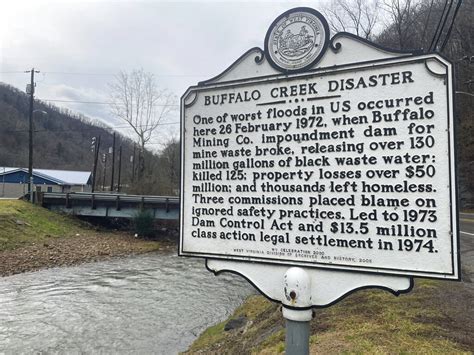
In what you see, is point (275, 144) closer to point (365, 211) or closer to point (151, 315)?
point (365, 211)

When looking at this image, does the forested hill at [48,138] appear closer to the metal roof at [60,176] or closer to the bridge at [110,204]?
the metal roof at [60,176]

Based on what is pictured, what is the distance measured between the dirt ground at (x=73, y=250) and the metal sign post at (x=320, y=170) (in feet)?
53.0

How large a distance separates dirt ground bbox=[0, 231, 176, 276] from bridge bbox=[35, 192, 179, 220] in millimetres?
1876

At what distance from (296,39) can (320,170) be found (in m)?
1.03

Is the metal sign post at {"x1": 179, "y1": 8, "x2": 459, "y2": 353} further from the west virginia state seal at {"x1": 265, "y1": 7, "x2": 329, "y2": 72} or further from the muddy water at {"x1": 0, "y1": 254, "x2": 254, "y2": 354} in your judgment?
the muddy water at {"x1": 0, "y1": 254, "x2": 254, "y2": 354}

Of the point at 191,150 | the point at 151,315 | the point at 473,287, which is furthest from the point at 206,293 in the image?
the point at 191,150

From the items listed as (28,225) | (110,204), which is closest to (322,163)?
(28,225)

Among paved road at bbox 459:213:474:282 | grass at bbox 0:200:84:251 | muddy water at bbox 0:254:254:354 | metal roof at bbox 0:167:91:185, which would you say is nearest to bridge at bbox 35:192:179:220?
grass at bbox 0:200:84:251

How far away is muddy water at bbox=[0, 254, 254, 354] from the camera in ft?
26.9

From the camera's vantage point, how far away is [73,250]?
805 inches

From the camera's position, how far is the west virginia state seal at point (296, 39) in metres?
2.71

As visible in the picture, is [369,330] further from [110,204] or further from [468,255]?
[110,204]

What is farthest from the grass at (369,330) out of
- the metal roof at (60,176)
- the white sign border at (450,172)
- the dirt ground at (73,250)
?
the metal roof at (60,176)

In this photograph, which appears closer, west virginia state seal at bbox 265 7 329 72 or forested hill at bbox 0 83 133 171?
west virginia state seal at bbox 265 7 329 72
